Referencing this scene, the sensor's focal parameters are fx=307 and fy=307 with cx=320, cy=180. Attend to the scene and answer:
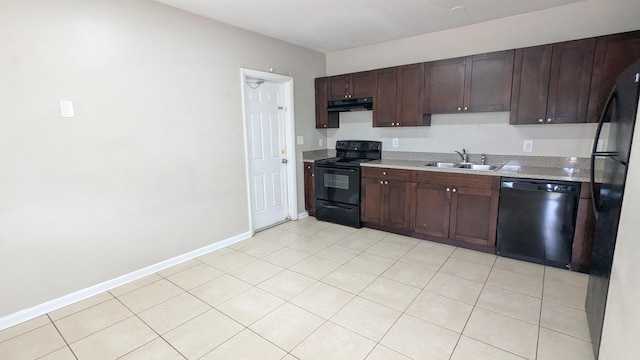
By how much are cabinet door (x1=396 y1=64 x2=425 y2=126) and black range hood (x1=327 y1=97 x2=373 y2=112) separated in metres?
0.45

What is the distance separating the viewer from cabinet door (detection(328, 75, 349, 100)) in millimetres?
4426

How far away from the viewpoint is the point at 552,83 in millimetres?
2980

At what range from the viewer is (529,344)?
6.39 feet

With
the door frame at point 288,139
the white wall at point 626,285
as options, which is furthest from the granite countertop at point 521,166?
the white wall at point 626,285

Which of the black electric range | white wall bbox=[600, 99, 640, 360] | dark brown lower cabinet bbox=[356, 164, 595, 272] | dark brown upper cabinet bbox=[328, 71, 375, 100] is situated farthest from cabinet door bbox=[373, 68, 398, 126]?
white wall bbox=[600, 99, 640, 360]

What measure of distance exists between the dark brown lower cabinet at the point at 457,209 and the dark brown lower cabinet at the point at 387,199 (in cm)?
12

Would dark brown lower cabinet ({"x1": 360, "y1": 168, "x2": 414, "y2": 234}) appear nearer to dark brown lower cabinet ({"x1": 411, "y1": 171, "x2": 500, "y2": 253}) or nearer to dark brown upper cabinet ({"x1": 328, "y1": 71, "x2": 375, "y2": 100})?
dark brown lower cabinet ({"x1": 411, "y1": 171, "x2": 500, "y2": 253})

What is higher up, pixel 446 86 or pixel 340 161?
pixel 446 86

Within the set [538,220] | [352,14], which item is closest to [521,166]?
[538,220]

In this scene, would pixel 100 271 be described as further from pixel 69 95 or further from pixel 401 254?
pixel 401 254

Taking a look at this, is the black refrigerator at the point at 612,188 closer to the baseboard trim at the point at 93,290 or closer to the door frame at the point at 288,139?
the door frame at the point at 288,139

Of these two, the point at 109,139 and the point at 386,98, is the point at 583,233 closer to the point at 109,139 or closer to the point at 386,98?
the point at 386,98

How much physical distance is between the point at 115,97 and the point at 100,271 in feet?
4.97

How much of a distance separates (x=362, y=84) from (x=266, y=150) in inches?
63.4
